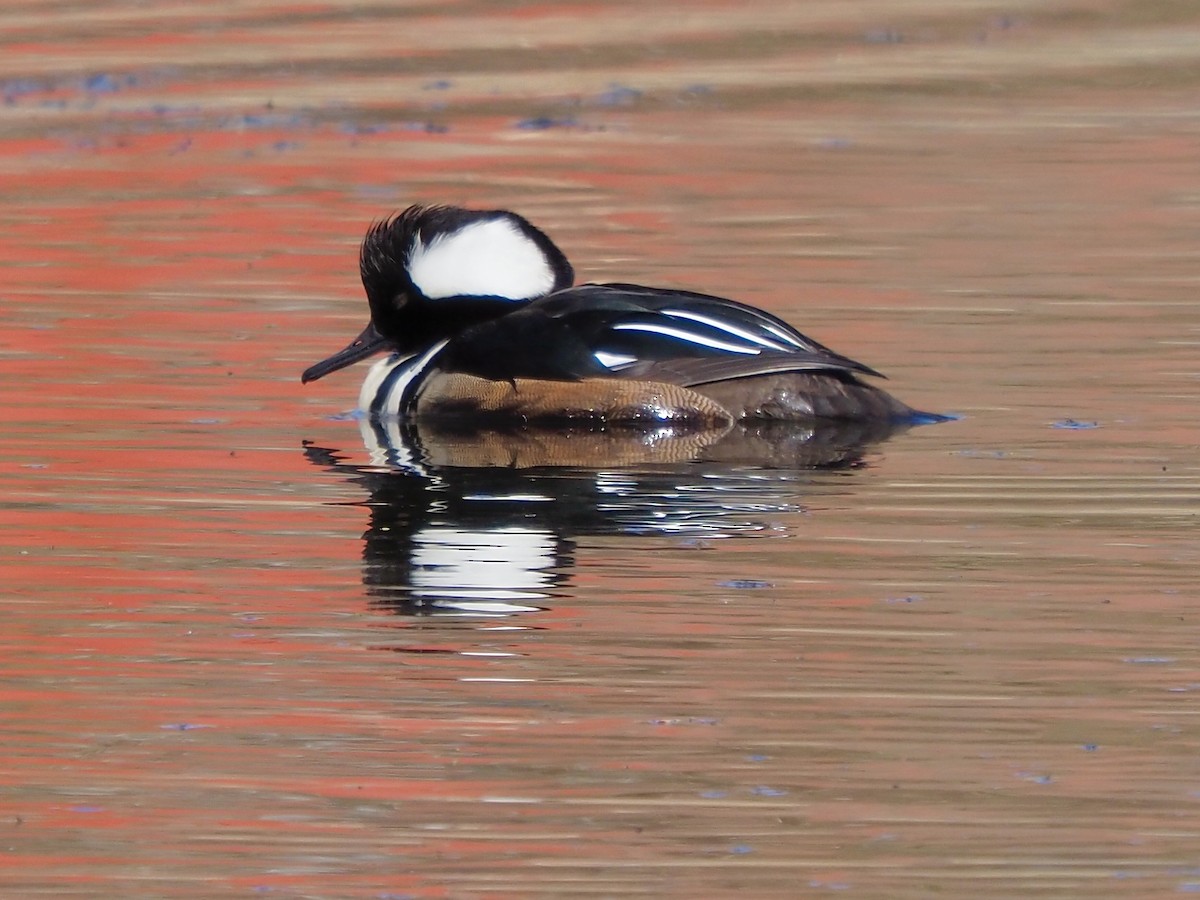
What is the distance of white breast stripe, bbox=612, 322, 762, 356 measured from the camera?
8836 mm

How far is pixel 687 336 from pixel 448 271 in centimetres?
120

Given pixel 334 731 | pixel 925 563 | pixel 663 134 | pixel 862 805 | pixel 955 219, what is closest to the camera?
pixel 862 805

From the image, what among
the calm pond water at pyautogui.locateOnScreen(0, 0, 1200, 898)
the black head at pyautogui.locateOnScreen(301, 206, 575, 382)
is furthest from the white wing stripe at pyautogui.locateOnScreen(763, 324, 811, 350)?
the black head at pyautogui.locateOnScreen(301, 206, 575, 382)

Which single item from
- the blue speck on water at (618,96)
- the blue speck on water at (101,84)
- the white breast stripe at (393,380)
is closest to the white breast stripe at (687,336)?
the white breast stripe at (393,380)

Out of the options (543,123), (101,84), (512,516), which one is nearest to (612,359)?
(512,516)

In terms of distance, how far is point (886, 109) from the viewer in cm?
1802

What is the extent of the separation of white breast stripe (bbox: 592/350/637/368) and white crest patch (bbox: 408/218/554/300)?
0.74 m

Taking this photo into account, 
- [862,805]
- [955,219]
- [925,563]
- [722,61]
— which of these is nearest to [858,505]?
[925,563]

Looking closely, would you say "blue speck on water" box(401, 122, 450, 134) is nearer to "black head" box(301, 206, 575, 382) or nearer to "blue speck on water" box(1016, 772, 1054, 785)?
"black head" box(301, 206, 575, 382)

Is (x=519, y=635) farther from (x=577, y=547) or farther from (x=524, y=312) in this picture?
(x=524, y=312)

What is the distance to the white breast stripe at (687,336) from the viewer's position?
29.0ft

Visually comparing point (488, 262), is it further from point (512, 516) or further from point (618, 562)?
point (618, 562)

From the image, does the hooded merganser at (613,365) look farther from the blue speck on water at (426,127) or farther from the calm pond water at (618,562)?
the blue speck on water at (426,127)

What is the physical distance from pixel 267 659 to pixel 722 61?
1510 centimetres
